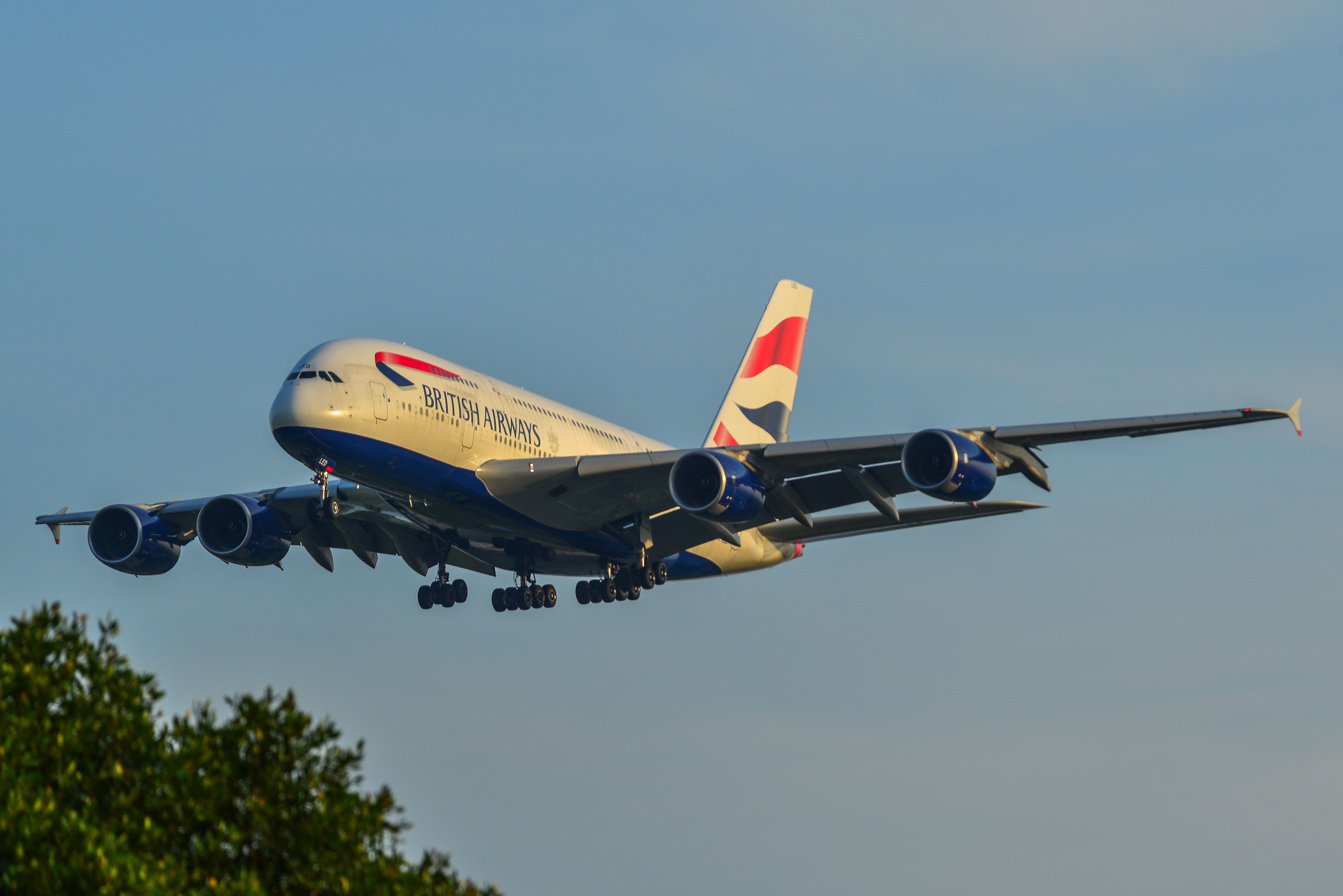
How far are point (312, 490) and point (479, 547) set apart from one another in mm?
4771

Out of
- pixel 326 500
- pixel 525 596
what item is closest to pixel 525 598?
pixel 525 596

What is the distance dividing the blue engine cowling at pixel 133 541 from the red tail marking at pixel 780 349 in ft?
64.1

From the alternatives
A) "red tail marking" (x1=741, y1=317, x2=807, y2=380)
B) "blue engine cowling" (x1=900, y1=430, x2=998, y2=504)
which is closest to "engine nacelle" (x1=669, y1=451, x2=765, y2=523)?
"blue engine cowling" (x1=900, y1=430, x2=998, y2=504)

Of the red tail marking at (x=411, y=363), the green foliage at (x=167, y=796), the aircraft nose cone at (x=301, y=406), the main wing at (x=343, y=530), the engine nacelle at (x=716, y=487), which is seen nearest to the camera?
the green foliage at (x=167, y=796)

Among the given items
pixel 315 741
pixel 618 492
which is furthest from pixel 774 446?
pixel 315 741

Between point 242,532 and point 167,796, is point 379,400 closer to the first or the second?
point 242,532

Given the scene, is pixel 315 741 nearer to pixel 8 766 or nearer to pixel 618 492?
pixel 8 766

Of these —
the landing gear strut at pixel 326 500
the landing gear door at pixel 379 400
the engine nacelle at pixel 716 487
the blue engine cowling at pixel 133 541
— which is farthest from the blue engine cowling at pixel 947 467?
the blue engine cowling at pixel 133 541

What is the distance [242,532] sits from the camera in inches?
1683

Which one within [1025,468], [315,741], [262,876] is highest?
[1025,468]

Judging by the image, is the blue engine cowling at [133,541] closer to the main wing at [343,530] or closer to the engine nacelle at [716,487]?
the main wing at [343,530]

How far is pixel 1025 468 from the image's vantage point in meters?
36.4

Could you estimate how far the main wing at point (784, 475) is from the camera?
117ft

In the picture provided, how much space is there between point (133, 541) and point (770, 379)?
21823mm
